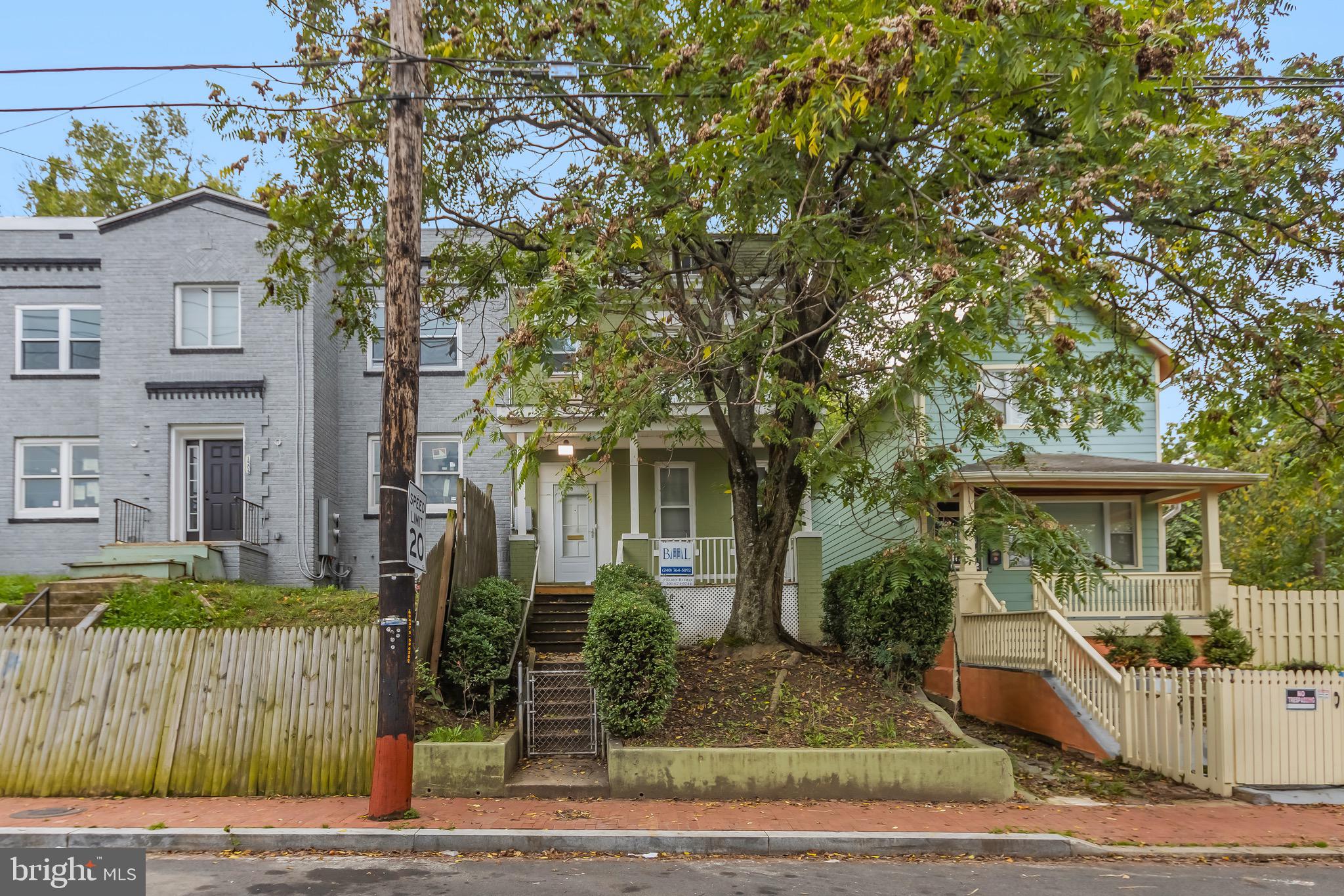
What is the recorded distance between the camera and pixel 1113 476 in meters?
17.4

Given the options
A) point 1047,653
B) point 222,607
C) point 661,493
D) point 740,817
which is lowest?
point 740,817

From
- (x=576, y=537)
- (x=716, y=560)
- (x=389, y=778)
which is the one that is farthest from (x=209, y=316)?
(x=389, y=778)

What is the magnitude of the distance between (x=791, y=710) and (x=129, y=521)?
13274 mm

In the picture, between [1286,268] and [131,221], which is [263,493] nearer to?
[131,221]

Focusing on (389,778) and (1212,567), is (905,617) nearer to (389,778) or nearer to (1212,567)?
(389,778)

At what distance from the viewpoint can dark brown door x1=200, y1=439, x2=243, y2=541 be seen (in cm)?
1884

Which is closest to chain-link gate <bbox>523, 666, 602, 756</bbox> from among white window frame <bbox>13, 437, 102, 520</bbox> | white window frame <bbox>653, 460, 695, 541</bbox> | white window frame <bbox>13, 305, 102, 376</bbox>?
white window frame <bbox>653, 460, 695, 541</bbox>

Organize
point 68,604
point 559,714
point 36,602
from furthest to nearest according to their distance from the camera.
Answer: point 68,604 → point 36,602 → point 559,714

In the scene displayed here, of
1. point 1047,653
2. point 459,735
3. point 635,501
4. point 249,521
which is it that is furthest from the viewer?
point 249,521

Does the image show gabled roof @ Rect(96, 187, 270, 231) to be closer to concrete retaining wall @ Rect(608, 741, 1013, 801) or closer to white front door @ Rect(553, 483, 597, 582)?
white front door @ Rect(553, 483, 597, 582)

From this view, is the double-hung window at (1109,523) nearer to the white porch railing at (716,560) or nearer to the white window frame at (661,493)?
the white porch railing at (716,560)

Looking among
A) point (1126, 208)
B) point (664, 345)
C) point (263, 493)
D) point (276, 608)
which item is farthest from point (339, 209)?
point (1126, 208)

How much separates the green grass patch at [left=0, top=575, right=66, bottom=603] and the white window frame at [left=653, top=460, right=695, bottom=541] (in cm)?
1012

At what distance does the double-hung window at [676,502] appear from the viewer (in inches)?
750
